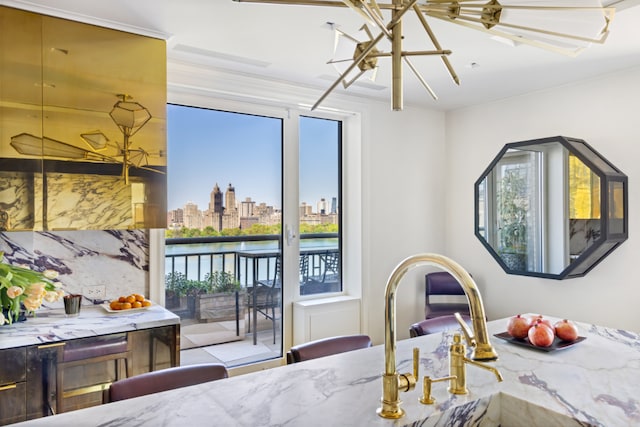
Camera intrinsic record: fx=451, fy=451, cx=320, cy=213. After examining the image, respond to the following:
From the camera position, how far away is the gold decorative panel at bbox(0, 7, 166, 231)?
7.09ft

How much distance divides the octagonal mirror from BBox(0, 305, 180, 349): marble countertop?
271 centimetres

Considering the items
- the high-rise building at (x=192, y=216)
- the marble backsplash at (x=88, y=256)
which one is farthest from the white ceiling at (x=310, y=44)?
the marble backsplash at (x=88, y=256)

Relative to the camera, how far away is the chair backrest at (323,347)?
1792 mm

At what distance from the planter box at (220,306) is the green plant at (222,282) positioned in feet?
0.13

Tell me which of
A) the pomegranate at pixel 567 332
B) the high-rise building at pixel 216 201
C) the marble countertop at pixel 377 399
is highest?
the high-rise building at pixel 216 201

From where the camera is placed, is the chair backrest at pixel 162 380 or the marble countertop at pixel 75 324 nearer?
the chair backrest at pixel 162 380

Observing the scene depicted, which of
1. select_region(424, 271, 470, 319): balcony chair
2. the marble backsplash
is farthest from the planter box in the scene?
select_region(424, 271, 470, 319): balcony chair

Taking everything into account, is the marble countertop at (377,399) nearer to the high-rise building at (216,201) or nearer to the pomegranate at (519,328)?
the pomegranate at (519,328)

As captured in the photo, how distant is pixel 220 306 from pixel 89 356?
131 cm

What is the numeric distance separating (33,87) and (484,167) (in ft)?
11.8

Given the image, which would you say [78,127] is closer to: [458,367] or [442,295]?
[458,367]

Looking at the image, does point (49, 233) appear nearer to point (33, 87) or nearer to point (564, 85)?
point (33, 87)

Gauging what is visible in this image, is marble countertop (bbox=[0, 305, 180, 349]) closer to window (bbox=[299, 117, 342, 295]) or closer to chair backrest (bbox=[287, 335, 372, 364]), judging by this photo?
chair backrest (bbox=[287, 335, 372, 364])

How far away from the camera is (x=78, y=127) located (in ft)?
7.57
